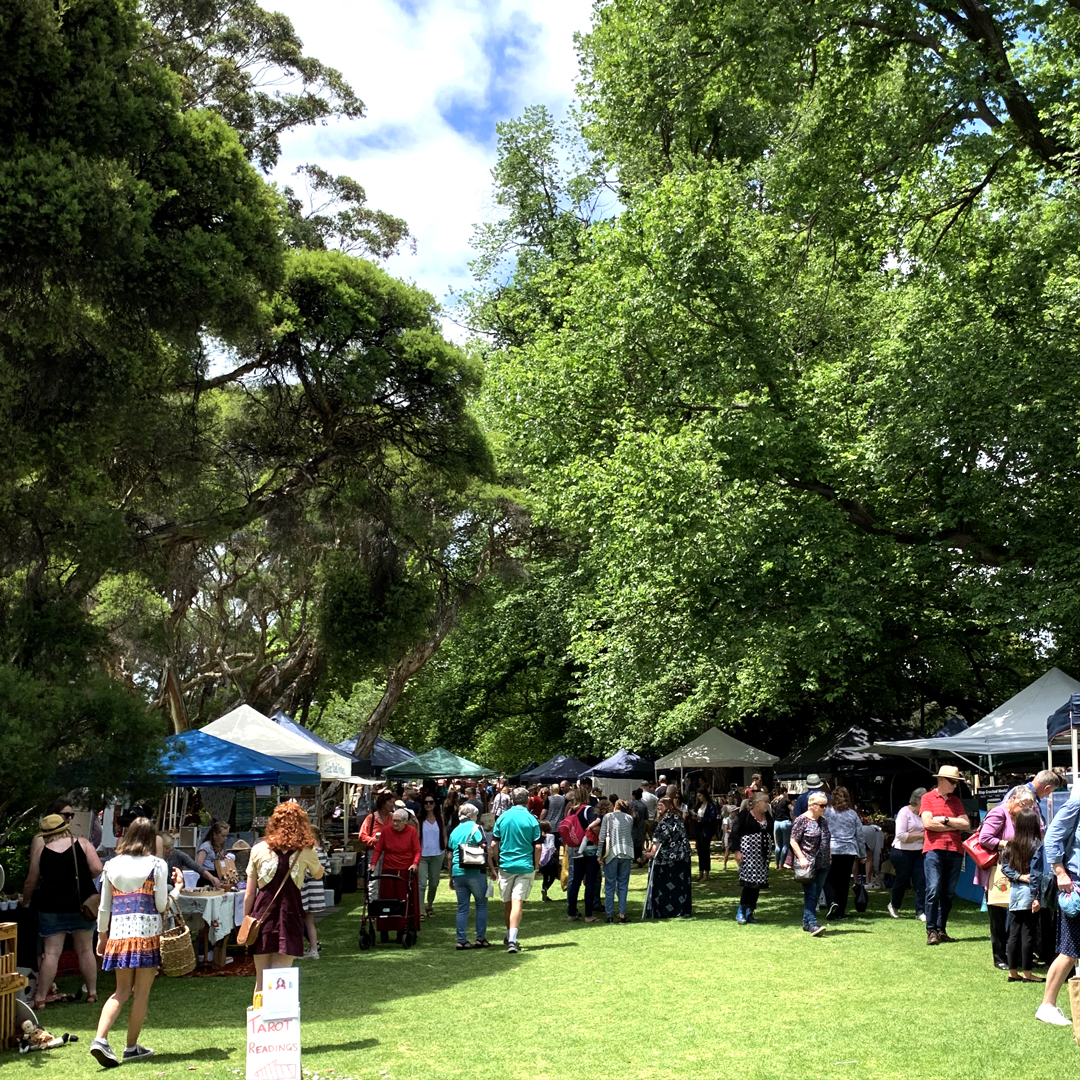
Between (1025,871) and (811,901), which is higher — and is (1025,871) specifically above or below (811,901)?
above

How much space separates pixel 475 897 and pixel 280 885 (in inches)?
194

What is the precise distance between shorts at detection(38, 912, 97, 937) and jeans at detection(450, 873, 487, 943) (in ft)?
12.8

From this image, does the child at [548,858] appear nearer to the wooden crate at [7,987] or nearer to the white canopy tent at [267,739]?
the white canopy tent at [267,739]

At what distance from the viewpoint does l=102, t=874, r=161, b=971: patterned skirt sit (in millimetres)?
7133

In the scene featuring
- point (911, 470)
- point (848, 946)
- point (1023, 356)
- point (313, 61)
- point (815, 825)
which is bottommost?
point (848, 946)

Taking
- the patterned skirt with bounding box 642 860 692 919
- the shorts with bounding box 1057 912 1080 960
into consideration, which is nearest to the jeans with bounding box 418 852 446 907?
the patterned skirt with bounding box 642 860 692 919

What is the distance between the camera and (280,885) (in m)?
7.41

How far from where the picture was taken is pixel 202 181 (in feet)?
39.6

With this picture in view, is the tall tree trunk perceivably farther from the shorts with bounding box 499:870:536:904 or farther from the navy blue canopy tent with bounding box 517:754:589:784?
the shorts with bounding box 499:870:536:904

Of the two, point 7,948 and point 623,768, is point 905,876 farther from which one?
point 623,768

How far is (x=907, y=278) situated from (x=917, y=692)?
12671 millimetres

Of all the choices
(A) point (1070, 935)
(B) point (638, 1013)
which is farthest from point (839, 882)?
(A) point (1070, 935)

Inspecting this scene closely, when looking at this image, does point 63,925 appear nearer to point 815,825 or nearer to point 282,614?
point 815,825

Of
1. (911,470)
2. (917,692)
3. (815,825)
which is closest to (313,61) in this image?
(911,470)
